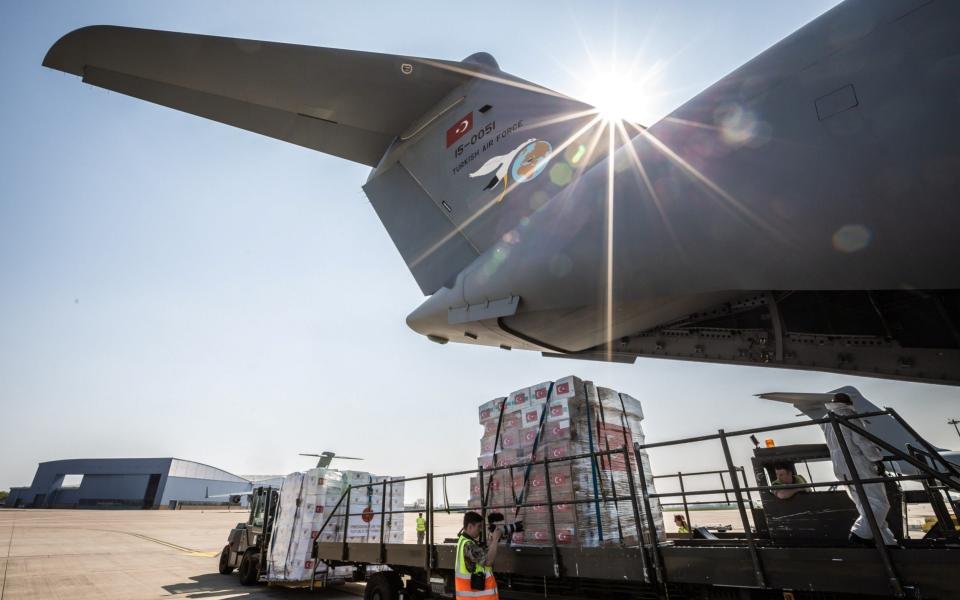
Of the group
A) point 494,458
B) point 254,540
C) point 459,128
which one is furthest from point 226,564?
point 459,128

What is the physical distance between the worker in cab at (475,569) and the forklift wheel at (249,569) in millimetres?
8884

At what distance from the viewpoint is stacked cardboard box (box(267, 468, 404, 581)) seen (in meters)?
9.44

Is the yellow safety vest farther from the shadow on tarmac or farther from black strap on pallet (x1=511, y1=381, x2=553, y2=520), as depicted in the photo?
the shadow on tarmac

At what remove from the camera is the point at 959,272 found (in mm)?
2535

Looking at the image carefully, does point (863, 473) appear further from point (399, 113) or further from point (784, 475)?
point (399, 113)

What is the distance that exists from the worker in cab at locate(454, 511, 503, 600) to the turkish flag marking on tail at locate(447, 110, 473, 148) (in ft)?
16.3

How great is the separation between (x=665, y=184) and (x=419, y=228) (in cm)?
395

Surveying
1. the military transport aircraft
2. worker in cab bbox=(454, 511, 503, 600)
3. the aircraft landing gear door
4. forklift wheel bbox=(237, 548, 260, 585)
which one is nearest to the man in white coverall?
the military transport aircraft

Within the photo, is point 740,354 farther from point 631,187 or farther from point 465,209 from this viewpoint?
point 465,209

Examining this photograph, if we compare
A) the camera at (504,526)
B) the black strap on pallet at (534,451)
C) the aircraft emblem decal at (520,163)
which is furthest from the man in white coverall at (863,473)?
the aircraft emblem decal at (520,163)

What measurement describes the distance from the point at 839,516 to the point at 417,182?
6.46 meters

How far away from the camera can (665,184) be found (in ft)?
11.5

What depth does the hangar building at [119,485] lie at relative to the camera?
65.6 metres

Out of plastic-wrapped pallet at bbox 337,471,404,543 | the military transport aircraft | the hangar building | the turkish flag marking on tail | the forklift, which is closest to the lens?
the military transport aircraft
